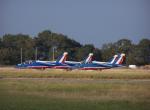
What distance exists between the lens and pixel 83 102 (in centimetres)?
2672

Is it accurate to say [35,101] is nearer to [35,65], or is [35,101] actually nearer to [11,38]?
[35,65]

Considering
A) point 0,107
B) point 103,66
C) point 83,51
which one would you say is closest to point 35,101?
point 0,107

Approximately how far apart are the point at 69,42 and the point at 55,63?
6877cm

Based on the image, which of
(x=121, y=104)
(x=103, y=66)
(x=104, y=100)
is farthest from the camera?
(x=103, y=66)

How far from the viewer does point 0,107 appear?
2370cm

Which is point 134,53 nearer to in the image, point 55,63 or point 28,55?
point 28,55

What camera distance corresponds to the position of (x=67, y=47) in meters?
174

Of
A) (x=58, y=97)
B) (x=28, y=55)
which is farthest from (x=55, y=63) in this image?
(x=58, y=97)

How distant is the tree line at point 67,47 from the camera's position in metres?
163

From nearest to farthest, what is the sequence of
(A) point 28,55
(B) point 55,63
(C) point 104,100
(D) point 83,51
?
(C) point 104,100 → (B) point 55,63 → (A) point 28,55 → (D) point 83,51

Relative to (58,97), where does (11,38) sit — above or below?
above

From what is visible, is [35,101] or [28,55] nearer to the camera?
[35,101]

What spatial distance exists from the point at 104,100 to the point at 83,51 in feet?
463

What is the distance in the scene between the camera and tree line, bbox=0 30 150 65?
162812 millimetres
